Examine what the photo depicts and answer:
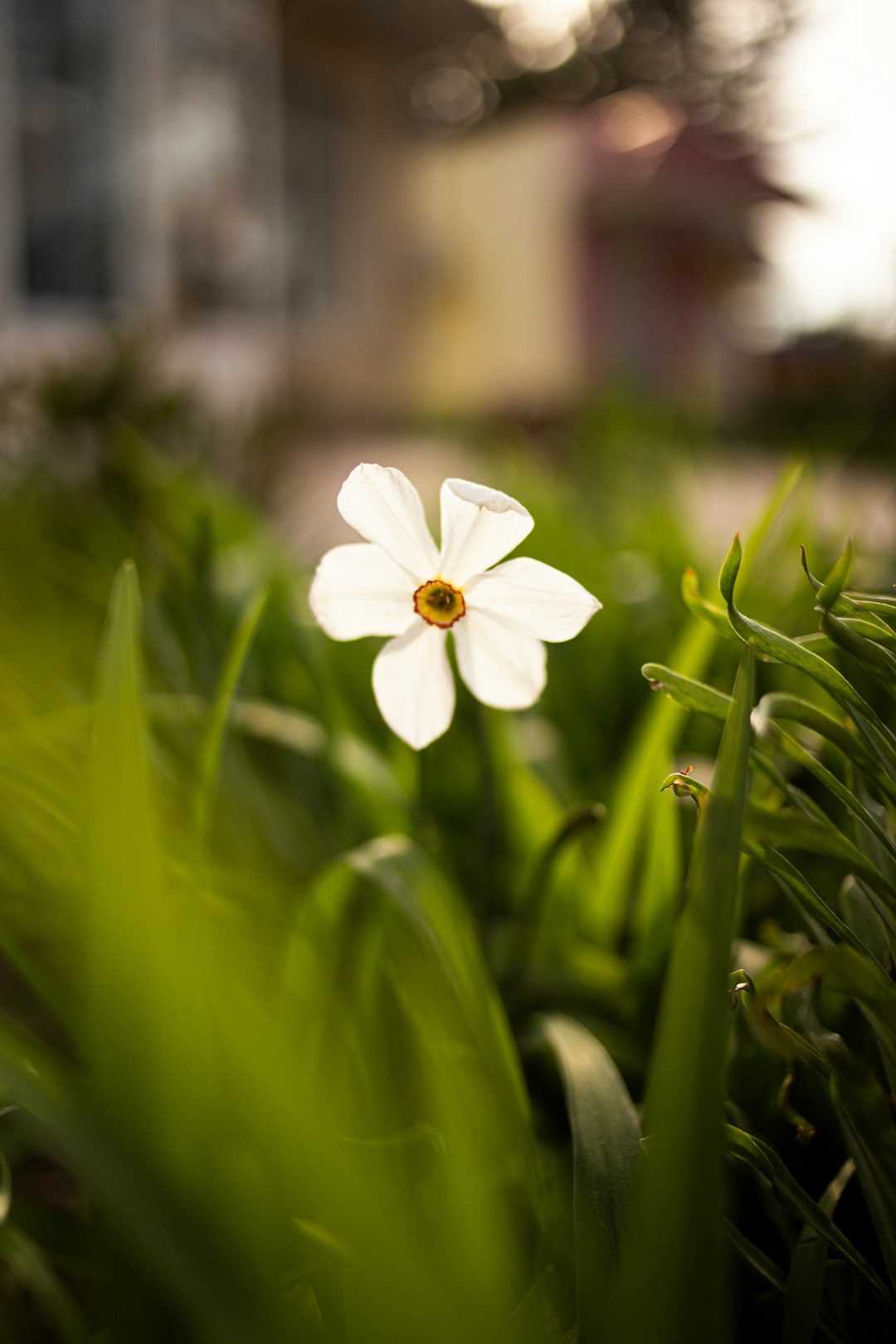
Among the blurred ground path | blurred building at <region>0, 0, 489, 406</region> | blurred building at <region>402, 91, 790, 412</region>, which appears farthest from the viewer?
blurred building at <region>402, 91, 790, 412</region>

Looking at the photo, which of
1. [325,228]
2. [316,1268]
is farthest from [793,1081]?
[325,228]

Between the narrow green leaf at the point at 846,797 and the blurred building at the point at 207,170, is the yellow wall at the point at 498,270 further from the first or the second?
the narrow green leaf at the point at 846,797

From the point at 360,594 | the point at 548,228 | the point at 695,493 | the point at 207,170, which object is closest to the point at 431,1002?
the point at 360,594

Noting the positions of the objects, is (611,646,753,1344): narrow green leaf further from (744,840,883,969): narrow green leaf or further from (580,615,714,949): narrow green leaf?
(580,615,714,949): narrow green leaf

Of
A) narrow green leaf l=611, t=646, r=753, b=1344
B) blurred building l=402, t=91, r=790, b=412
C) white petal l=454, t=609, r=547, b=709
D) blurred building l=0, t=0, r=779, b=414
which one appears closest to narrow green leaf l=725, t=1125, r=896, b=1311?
narrow green leaf l=611, t=646, r=753, b=1344

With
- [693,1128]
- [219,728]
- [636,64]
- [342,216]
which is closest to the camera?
[693,1128]

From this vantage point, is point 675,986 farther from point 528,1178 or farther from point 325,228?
point 325,228

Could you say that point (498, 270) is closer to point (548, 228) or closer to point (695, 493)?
point (548, 228)
